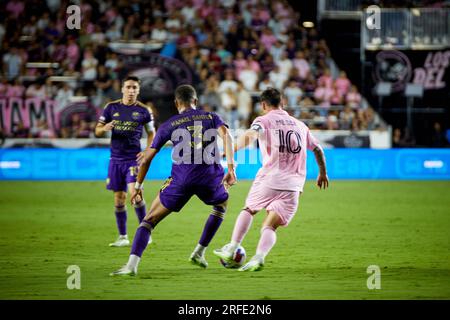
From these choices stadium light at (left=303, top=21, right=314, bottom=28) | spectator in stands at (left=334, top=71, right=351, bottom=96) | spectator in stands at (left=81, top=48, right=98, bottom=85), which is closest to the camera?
spectator in stands at (left=81, top=48, right=98, bottom=85)

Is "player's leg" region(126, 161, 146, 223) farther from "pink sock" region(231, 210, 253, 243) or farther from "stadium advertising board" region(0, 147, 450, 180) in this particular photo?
"stadium advertising board" region(0, 147, 450, 180)

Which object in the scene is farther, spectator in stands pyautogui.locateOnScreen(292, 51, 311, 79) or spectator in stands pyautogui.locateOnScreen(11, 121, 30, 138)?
spectator in stands pyautogui.locateOnScreen(292, 51, 311, 79)

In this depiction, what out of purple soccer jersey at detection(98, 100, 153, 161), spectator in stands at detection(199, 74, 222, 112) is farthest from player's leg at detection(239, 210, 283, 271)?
spectator in stands at detection(199, 74, 222, 112)

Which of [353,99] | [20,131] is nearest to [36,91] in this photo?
[20,131]

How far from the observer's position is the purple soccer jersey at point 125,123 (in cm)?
1227

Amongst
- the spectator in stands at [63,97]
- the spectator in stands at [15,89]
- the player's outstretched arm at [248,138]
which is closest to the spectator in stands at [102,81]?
the spectator in stands at [63,97]

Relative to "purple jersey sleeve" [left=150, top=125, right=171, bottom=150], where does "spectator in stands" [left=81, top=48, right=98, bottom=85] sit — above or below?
above

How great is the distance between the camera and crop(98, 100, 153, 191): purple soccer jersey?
40.2 feet

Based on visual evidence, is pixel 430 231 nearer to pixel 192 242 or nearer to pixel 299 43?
pixel 192 242

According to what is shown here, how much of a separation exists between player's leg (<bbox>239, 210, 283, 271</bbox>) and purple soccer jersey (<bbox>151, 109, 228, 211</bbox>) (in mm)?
711

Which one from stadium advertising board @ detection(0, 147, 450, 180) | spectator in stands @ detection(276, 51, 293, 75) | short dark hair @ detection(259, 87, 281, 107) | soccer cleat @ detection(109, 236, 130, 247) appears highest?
spectator in stands @ detection(276, 51, 293, 75)

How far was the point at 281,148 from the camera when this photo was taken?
9383mm
